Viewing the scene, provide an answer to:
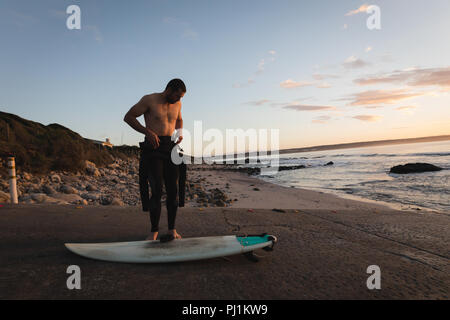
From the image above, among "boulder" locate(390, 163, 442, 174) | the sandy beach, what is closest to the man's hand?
the sandy beach

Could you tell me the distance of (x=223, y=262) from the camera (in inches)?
91.7

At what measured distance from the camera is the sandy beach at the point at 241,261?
1.81 meters

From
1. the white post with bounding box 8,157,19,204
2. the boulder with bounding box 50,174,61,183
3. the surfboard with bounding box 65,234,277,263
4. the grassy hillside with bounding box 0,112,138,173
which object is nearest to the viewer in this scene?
the surfboard with bounding box 65,234,277,263

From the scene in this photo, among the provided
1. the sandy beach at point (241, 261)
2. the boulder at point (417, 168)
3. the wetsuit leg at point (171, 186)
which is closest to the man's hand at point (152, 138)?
the wetsuit leg at point (171, 186)

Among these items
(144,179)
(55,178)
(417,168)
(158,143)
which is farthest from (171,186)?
(417,168)

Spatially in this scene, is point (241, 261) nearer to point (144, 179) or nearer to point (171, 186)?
point (171, 186)

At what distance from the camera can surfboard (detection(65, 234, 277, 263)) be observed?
2.28 m

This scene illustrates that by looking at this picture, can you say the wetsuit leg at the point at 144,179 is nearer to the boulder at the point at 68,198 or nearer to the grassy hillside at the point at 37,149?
the boulder at the point at 68,198

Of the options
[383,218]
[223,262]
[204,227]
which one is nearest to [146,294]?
[223,262]

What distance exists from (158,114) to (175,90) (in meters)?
0.36

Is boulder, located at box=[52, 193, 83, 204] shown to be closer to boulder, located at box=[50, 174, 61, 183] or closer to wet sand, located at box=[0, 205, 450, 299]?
wet sand, located at box=[0, 205, 450, 299]

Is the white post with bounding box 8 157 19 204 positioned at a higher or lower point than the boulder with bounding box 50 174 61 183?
higher

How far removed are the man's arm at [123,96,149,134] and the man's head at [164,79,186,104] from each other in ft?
0.95
